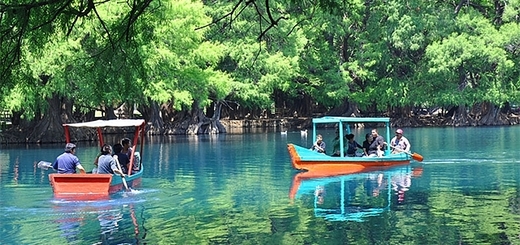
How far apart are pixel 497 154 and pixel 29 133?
2691 cm

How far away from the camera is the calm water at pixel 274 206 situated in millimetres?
16250

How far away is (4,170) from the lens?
104 ft

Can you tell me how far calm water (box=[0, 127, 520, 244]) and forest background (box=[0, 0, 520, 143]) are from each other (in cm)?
1485

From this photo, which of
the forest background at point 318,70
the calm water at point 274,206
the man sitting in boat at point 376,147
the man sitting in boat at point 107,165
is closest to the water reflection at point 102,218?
the calm water at point 274,206

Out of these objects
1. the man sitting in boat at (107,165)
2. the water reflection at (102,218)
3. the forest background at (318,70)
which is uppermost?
the forest background at (318,70)

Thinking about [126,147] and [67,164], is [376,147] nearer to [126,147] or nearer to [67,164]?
[126,147]

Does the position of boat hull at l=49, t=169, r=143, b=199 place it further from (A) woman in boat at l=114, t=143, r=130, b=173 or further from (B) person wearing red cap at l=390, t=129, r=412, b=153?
(B) person wearing red cap at l=390, t=129, r=412, b=153

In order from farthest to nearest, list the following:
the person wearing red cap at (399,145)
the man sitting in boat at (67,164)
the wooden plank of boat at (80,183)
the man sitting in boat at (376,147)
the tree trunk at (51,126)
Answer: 1. the tree trunk at (51,126)
2. the person wearing red cap at (399,145)
3. the man sitting in boat at (376,147)
4. the man sitting in boat at (67,164)
5. the wooden plank of boat at (80,183)

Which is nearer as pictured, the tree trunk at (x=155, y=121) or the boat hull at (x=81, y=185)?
the boat hull at (x=81, y=185)

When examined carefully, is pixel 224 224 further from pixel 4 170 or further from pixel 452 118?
pixel 452 118

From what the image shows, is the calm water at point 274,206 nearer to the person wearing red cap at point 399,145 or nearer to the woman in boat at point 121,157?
the person wearing red cap at point 399,145

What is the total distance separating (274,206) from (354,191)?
3.83 m

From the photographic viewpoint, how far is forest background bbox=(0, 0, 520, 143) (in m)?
48.8

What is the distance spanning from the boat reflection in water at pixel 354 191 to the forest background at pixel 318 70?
Result: 17.9 metres
